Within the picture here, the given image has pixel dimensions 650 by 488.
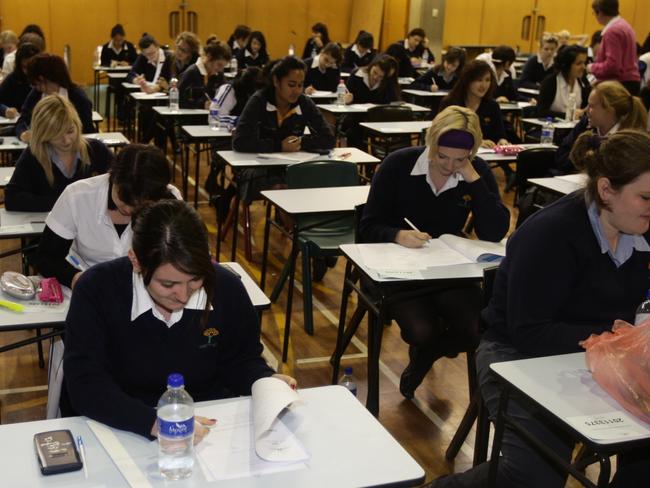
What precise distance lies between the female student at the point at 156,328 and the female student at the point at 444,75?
7227 millimetres

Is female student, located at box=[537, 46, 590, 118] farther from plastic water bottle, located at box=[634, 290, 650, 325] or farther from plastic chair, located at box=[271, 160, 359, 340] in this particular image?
plastic water bottle, located at box=[634, 290, 650, 325]

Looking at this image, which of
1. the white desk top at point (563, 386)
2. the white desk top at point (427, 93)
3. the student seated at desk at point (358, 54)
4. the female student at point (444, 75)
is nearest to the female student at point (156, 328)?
the white desk top at point (563, 386)

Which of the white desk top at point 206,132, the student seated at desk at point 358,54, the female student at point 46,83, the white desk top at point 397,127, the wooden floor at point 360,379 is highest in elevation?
the student seated at desk at point 358,54

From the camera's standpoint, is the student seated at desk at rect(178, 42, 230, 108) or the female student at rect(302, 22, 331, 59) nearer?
the student seated at desk at rect(178, 42, 230, 108)

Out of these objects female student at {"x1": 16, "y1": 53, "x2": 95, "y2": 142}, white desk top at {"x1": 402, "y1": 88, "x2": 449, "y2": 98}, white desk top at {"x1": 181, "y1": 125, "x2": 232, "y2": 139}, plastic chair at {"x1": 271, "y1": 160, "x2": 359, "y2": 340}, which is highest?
female student at {"x1": 16, "y1": 53, "x2": 95, "y2": 142}

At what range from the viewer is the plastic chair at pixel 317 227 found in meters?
4.01

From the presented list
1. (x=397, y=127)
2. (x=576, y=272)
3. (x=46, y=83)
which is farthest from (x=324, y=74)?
(x=576, y=272)

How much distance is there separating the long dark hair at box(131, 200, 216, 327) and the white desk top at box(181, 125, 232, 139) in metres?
3.61

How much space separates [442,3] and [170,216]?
13.9m

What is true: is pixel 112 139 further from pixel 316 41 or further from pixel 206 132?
pixel 316 41

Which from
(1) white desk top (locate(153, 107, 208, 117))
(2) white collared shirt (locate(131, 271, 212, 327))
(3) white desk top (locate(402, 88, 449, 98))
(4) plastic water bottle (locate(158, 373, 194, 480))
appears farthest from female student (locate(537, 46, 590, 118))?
(4) plastic water bottle (locate(158, 373, 194, 480))

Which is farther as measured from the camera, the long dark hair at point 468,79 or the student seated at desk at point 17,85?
the student seated at desk at point 17,85

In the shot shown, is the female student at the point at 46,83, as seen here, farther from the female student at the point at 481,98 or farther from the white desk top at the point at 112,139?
the female student at the point at 481,98

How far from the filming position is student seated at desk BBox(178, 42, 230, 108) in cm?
684
